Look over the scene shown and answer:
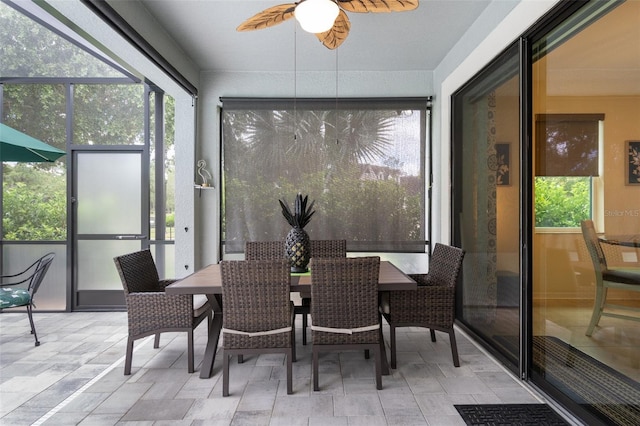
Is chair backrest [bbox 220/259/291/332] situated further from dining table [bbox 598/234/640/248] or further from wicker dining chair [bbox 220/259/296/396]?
dining table [bbox 598/234/640/248]

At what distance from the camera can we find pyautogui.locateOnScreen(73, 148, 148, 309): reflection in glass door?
420cm

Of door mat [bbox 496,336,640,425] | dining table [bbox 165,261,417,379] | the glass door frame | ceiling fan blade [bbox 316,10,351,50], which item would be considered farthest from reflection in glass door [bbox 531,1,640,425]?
the glass door frame

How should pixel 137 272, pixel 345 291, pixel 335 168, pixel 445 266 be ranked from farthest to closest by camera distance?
1. pixel 335 168
2. pixel 445 266
3. pixel 137 272
4. pixel 345 291

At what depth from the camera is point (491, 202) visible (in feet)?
9.64

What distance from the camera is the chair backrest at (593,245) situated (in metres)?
1.82

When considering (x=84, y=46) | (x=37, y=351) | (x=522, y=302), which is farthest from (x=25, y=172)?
(x=522, y=302)

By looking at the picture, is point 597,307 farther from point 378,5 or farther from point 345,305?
point 378,5

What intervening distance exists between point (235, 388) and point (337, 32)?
262cm

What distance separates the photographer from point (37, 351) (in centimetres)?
303

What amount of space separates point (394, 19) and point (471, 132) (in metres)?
1.31

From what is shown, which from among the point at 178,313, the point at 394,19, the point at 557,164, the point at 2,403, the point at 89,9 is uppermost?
the point at 394,19

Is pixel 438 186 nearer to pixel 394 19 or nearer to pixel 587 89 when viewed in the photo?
pixel 394 19

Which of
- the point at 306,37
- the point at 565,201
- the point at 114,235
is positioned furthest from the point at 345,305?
the point at 114,235

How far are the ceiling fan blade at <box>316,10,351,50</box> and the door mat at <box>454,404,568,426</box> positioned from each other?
103 inches
